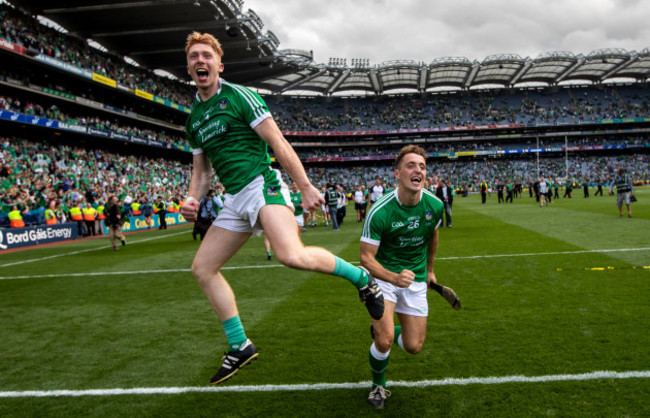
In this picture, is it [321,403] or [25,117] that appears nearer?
[321,403]

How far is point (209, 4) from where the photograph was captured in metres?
34.8

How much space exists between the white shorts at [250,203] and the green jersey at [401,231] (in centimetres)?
90

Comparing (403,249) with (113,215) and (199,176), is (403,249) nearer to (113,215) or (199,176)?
(199,176)

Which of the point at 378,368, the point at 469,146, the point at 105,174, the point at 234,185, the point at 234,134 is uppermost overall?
the point at 469,146

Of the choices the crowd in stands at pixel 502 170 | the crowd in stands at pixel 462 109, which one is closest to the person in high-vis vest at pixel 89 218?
the crowd in stands at pixel 502 170

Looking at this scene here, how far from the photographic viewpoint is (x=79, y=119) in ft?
118

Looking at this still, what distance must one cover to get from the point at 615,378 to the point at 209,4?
122ft

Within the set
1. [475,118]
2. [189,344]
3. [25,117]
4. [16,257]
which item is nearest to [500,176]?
[475,118]

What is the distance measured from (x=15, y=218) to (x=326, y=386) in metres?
19.6

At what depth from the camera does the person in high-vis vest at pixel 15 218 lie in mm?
18577

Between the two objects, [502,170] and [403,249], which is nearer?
[403,249]

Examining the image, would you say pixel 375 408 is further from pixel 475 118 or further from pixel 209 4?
pixel 475 118

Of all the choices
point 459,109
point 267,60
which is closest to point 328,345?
point 267,60

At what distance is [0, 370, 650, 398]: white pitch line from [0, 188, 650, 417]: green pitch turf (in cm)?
2
